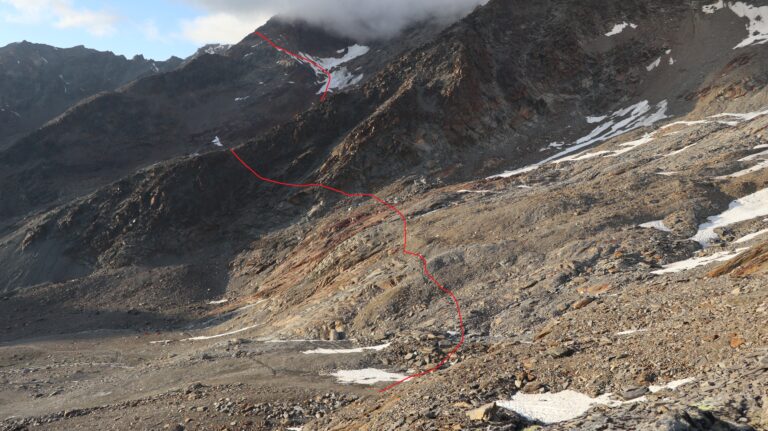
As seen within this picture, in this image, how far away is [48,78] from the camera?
450ft

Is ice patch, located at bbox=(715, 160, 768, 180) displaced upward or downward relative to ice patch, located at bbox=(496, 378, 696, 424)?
upward

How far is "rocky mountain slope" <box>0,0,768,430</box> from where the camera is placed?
1409cm

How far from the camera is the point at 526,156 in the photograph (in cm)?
5728

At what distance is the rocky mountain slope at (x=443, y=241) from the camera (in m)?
14.1

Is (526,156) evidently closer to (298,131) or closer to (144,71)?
(298,131)

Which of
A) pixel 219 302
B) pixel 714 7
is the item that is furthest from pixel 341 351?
pixel 714 7

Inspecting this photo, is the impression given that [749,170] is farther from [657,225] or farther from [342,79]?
[342,79]

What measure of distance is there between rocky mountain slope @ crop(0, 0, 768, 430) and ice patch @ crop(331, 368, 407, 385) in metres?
0.35

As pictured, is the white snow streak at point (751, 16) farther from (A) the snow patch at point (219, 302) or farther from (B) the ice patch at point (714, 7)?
(A) the snow patch at point (219, 302)

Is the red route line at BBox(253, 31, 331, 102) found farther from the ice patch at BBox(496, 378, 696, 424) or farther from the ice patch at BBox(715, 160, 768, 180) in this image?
the ice patch at BBox(496, 378, 696, 424)

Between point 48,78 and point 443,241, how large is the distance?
475ft

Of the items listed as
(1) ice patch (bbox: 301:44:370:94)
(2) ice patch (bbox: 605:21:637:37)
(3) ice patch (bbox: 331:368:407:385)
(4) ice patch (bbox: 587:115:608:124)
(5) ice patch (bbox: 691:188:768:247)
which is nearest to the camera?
(3) ice patch (bbox: 331:368:407:385)

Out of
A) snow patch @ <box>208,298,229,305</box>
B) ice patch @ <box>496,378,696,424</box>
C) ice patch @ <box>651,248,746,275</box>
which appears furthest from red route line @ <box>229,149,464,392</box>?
snow patch @ <box>208,298,229,305</box>

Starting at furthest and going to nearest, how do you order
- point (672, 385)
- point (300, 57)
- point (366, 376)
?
point (300, 57) → point (366, 376) → point (672, 385)
